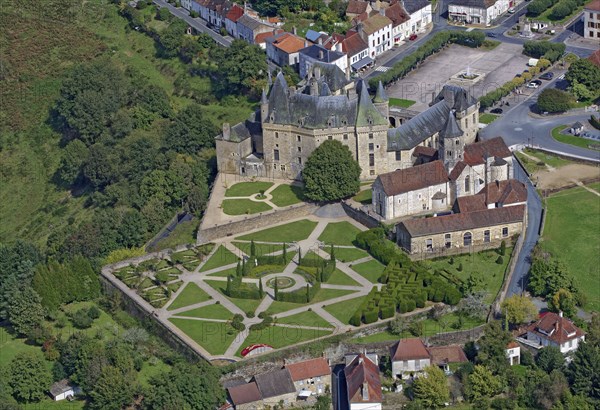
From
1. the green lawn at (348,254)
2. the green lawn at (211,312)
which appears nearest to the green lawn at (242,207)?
the green lawn at (348,254)

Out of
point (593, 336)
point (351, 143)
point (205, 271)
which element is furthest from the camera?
point (351, 143)

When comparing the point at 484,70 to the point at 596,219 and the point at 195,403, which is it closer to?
the point at 596,219

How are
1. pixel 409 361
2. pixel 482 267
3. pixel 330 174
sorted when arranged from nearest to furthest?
pixel 409 361
pixel 482 267
pixel 330 174

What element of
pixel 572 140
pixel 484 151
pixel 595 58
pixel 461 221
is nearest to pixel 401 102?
pixel 572 140

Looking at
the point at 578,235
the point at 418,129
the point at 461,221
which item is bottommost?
the point at 578,235

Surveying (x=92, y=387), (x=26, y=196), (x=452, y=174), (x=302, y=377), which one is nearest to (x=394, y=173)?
(x=452, y=174)

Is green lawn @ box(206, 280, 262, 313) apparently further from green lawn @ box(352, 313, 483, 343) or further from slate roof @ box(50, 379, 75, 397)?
slate roof @ box(50, 379, 75, 397)

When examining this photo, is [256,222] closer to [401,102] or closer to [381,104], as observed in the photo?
[381,104]

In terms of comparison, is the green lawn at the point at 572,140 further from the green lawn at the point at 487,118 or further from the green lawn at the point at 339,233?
the green lawn at the point at 339,233
